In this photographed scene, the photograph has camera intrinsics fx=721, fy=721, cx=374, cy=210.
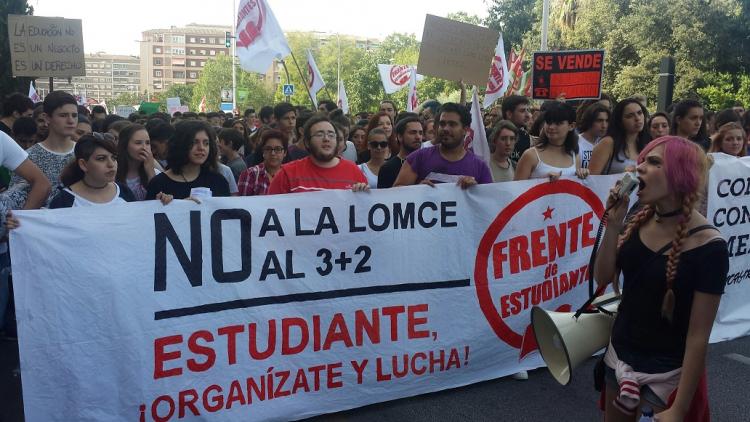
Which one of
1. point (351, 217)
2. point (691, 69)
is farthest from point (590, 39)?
point (351, 217)

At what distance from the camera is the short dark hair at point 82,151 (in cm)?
389

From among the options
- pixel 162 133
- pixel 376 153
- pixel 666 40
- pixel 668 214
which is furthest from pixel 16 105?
pixel 666 40

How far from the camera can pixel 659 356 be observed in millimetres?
2406

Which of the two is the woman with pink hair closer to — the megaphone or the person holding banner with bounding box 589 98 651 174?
the megaphone

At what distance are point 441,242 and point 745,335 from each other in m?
2.75

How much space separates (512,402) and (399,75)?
558 inches

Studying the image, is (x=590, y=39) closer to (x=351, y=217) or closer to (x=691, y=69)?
(x=691, y=69)

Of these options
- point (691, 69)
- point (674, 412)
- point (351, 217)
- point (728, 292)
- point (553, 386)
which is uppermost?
point (691, 69)

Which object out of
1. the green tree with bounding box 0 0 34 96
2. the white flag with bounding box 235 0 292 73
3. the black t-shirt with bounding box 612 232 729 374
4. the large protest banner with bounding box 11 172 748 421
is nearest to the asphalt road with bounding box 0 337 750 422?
the large protest banner with bounding box 11 172 748 421

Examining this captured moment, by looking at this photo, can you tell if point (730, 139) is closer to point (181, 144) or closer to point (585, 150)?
point (585, 150)

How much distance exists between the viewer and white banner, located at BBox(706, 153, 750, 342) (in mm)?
5184

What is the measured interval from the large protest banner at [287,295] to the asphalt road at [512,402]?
0.26 ft

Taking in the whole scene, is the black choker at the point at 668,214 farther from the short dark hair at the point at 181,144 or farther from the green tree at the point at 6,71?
the green tree at the point at 6,71

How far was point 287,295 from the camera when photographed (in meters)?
3.79
